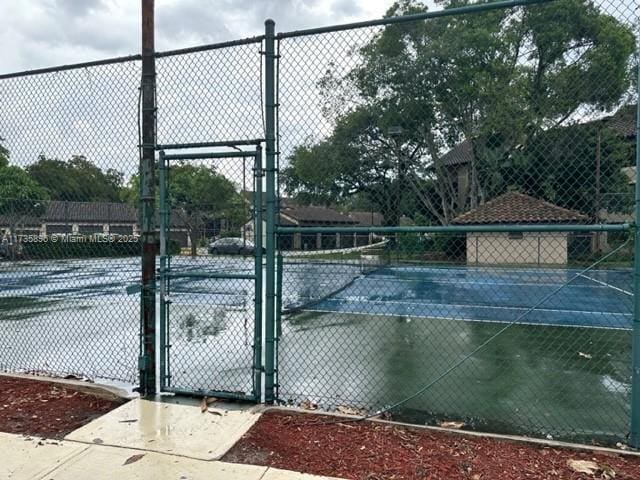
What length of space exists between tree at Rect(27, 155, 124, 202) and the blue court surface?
18.6 feet

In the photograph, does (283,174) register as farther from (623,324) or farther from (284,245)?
(623,324)

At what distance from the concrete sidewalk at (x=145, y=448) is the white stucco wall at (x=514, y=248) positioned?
302 centimetres

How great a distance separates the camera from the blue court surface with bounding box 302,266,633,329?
9852 mm

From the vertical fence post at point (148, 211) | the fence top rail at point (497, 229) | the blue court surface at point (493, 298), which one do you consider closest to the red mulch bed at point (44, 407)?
the vertical fence post at point (148, 211)

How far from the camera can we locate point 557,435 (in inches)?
158

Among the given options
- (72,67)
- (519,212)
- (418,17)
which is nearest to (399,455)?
(519,212)

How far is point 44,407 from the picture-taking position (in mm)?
4195

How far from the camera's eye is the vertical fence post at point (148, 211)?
14.4 ft

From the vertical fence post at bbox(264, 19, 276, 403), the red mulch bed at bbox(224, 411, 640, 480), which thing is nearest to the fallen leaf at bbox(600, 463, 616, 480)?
the red mulch bed at bbox(224, 411, 640, 480)

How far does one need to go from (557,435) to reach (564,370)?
228cm

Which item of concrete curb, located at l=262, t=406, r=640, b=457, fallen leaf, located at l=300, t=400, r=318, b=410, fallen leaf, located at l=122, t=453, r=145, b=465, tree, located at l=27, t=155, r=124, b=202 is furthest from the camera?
tree, located at l=27, t=155, r=124, b=202

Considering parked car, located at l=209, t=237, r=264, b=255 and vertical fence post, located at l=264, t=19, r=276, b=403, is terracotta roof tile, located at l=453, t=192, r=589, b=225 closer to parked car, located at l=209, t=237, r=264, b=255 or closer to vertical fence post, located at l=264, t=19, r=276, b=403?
vertical fence post, located at l=264, t=19, r=276, b=403

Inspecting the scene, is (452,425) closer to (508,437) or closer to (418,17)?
(508,437)

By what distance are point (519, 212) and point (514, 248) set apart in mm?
5309
